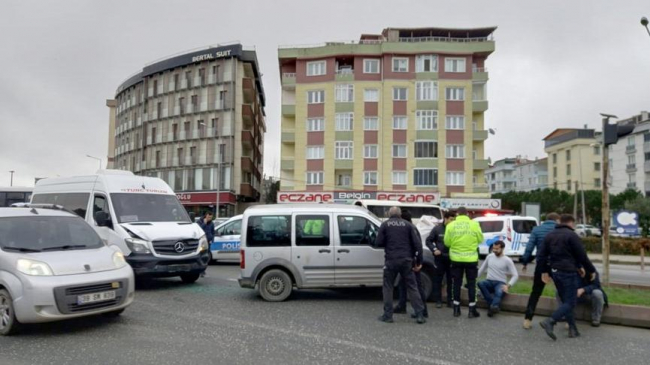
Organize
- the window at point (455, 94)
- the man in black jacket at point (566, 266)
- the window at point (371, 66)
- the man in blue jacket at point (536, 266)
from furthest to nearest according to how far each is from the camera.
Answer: the window at point (371, 66)
the window at point (455, 94)
the man in blue jacket at point (536, 266)
the man in black jacket at point (566, 266)

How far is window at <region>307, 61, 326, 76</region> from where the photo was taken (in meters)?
48.6

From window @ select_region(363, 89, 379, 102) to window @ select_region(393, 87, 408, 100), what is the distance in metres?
1.70

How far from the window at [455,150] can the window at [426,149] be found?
1.19 meters

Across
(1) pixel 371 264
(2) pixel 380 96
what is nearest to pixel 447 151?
(2) pixel 380 96

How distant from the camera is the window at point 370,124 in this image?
47406 mm

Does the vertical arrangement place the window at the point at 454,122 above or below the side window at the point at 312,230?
above

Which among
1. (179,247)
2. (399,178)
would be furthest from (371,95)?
(179,247)

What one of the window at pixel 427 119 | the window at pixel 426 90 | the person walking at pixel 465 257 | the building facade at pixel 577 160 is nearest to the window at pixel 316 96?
the window at pixel 426 90

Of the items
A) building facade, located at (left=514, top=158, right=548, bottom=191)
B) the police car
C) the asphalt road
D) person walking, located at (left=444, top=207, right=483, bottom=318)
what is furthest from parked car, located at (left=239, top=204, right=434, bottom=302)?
building facade, located at (left=514, top=158, right=548, bottom=191)

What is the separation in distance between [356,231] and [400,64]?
4069 centimetres

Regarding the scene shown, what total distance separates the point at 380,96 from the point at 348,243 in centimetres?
3966

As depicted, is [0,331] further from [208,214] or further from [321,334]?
[208,214]

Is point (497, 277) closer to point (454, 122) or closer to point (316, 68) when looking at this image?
point (454, 122)

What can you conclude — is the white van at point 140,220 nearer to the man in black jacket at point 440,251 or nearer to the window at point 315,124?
the man in black jacket at point 440,251
